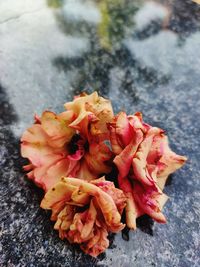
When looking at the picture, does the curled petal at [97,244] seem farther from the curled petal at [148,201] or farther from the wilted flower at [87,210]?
the curled petal at [148,201]

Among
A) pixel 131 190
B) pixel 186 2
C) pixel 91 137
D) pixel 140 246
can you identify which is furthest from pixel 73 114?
pixel 186 2

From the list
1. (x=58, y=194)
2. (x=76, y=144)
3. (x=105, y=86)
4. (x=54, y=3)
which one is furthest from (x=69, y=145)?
(x=54, y=3)

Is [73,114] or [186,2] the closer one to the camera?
[73,114]

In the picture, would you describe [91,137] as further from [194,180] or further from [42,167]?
[194,180]

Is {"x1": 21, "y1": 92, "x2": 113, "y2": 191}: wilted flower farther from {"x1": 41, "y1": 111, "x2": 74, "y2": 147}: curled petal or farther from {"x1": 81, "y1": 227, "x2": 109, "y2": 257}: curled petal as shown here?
{"x1": 81, "y1": 227, "x2": 109, "y2": 257}: curled petal

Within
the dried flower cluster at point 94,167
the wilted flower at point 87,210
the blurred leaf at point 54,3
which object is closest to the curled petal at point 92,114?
the dried flower cluster at point 94,167

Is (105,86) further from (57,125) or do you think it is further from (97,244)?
(97,244)
